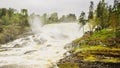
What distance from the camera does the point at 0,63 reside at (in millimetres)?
75188

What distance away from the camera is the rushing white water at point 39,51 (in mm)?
75438

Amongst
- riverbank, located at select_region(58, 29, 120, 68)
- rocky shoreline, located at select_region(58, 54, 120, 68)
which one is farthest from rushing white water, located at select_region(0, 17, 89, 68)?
riverbank, located at select_region(58, 29, 120, 68)

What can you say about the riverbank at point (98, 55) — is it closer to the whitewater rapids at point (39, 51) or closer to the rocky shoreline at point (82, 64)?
the rocky shoreline at point (82, 64)

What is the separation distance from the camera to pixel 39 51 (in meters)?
99.8

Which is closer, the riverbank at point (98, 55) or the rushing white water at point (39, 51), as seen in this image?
the riverbank at point (98, 55)

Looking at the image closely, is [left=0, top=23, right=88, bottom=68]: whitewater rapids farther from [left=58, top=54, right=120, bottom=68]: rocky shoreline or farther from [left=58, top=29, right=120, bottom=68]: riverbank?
[left=58, top=29, right=120, bottom=68]: riverbank

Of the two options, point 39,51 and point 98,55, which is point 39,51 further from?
point 98,55

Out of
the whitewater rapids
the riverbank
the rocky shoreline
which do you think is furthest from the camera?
the whitewater rapids

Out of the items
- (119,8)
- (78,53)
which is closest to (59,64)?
(78,53)

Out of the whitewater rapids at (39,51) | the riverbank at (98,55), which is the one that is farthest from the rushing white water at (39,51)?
the riverbank at (98,55)

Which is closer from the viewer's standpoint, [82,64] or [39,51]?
[82,64]

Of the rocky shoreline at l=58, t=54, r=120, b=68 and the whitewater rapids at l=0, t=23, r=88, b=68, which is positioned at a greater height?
the whitewater rapids at l=0, t=23, r=88, b=68

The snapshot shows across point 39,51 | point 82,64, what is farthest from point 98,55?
point 39,51

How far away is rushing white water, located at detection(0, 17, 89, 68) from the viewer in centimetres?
7544
